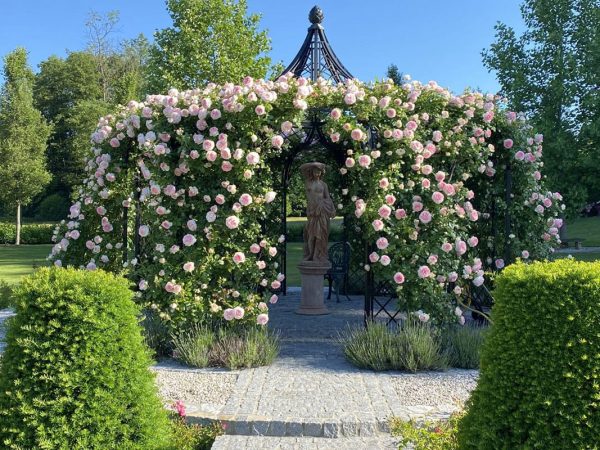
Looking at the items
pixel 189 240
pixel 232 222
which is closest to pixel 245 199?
pixel 232 222

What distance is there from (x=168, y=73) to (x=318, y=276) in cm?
1260

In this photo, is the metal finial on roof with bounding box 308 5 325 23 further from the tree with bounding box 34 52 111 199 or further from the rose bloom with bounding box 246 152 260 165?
the tree with bounding box 34 52 111 199

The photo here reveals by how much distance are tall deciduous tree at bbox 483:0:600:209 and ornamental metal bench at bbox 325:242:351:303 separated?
343 inches

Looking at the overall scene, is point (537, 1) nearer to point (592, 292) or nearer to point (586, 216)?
point (592, 292)

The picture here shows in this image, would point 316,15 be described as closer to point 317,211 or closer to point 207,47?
point 317,211

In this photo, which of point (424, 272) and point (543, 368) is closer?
point (543, 368)

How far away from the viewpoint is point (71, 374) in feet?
9.73

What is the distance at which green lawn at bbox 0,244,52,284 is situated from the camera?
16.0 metres

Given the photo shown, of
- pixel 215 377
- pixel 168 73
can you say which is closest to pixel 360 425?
pixel 215 377

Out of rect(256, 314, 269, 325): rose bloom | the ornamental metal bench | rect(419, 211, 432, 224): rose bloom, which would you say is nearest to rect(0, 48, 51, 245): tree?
the ornamental metal bench

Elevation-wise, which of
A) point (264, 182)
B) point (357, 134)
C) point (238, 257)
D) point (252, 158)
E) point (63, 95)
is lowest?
point (238, 257)

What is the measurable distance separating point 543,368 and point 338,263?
8722mm

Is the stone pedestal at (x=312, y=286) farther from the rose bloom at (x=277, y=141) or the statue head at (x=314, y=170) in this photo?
the rose bloom at (x=277, y=141)

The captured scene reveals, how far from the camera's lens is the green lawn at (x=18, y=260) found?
52.6 feet
